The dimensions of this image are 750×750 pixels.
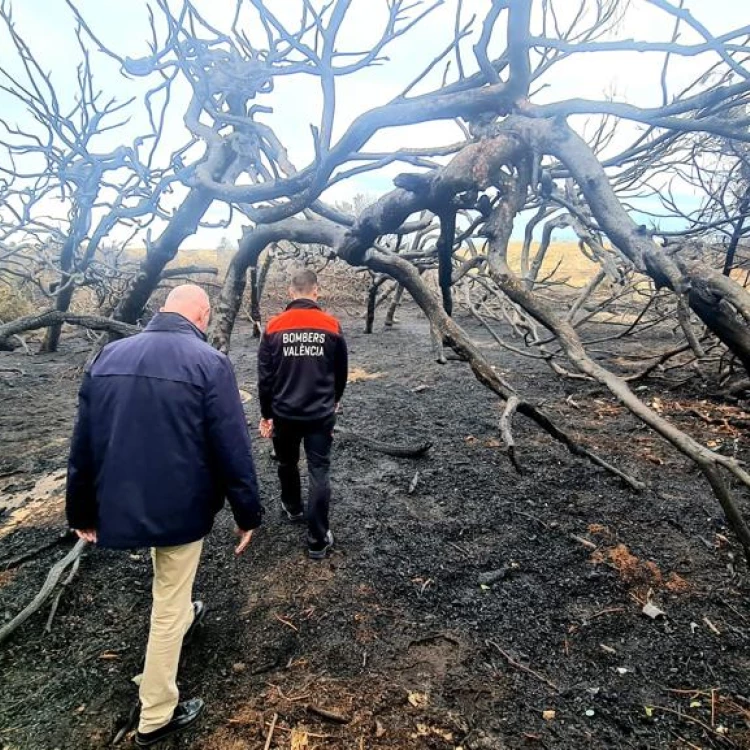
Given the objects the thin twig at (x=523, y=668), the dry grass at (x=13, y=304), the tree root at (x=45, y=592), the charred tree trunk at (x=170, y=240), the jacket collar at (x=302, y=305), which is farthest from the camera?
the dry grass at (x=13, y=304)

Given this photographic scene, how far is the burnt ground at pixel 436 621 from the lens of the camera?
215 centimetres

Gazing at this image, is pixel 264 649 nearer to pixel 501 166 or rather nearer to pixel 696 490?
pixel 501 166

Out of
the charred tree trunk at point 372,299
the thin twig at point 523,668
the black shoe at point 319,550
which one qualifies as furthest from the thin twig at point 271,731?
the charred tree trunk at point 372,299

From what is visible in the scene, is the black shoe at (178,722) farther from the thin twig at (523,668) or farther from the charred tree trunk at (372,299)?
the charred tree trunk at (372,299)

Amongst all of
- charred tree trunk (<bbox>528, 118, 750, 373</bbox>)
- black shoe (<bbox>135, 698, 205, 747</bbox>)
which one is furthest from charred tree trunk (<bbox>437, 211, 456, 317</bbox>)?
black shoe (<bbox>135, 698, 205, 747</bbox>)

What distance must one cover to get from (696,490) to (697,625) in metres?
1.88

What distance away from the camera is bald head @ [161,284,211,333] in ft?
7.35

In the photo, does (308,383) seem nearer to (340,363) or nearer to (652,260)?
(340,363)

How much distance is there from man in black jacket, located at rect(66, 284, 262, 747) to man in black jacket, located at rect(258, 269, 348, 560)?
1.18 m

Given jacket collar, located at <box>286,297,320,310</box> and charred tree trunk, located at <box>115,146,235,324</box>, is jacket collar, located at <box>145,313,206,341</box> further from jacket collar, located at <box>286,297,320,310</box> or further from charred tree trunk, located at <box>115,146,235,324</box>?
charred tree trunk, located at <box>115,146,235,324</box>

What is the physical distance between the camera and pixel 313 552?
3.38 metres

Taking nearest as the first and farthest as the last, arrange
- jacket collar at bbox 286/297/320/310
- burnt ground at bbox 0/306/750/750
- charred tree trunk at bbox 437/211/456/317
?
burnt ground at bbox 0/306/750/750, charred tree trunk at bbox 437/211/456/317, jacket collar at bbox 286/297/320/310

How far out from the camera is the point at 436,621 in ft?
9.08

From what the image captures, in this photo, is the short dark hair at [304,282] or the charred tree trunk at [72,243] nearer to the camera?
the short dark hair at [304,282]
